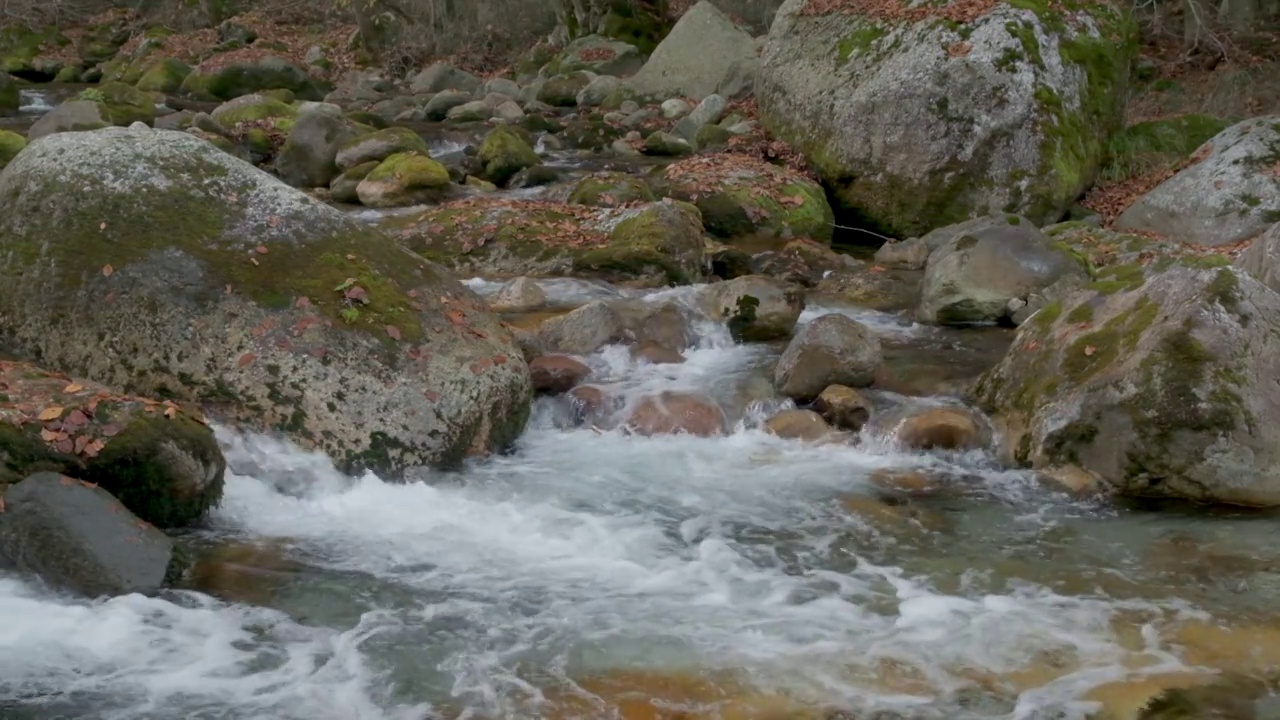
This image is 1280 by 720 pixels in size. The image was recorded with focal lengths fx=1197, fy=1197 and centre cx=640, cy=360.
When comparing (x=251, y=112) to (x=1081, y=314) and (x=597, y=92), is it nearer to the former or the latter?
(x=597, y=92)

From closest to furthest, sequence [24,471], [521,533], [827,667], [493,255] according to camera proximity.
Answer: [827,667], [24,471], [521,533], [493,255]

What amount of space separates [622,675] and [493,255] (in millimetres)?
8190

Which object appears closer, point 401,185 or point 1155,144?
point 401,185

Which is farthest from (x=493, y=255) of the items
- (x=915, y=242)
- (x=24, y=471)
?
(x=24, y=471)

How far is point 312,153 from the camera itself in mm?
16781

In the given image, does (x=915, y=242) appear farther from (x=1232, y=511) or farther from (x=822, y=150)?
(x=1232, y=511)

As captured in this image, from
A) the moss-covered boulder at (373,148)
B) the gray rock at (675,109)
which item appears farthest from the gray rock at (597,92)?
the moss-covered boulder at (373,148)

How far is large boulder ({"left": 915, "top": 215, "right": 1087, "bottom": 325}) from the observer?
1106cm

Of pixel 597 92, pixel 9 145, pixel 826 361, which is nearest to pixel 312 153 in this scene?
pixel 9 145

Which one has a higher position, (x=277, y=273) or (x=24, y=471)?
(x=277, y=273)

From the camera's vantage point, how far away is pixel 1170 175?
1530 cm

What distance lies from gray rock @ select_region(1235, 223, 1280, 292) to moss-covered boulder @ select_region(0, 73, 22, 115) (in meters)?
22.0

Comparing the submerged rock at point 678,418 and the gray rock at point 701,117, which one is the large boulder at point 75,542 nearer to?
the submerged rock at point 678,418

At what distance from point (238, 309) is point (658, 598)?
3546 mm
